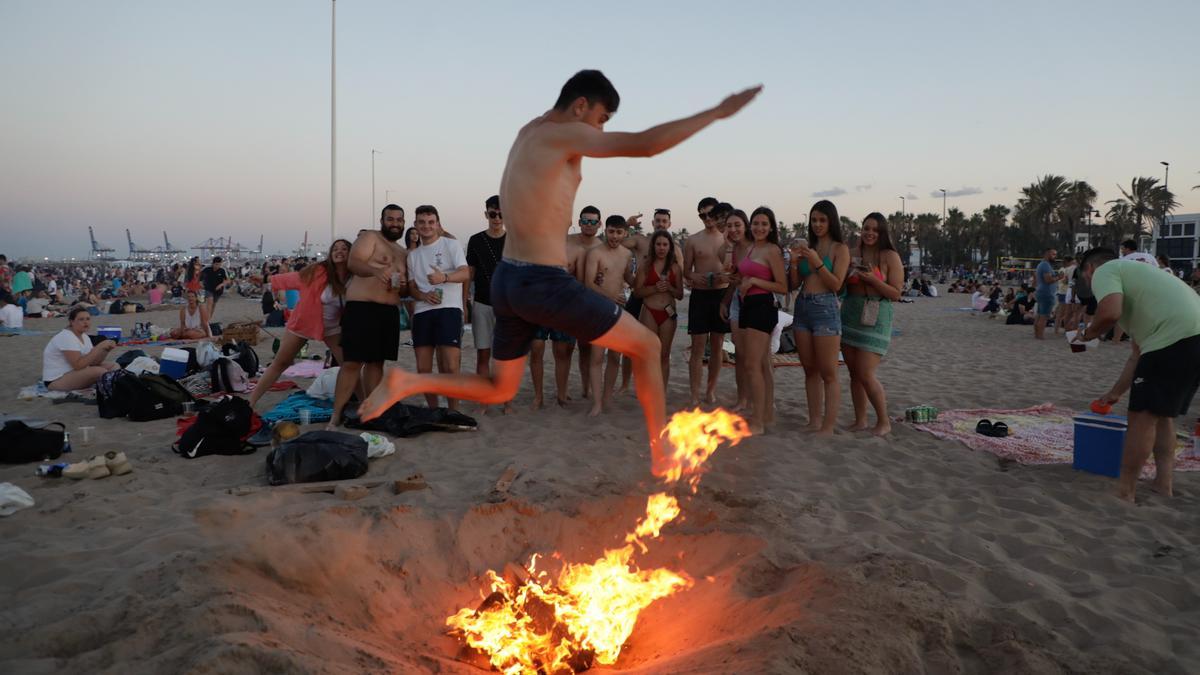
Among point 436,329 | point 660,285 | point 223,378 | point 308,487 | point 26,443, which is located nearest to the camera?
point 308,487

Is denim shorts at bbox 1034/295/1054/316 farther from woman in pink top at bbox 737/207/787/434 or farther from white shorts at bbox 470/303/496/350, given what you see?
white shorts at bbox 470/303/496/350

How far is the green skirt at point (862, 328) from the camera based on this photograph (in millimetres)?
6293

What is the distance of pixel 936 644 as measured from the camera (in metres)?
2.96

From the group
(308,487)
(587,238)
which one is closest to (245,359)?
(587,238)

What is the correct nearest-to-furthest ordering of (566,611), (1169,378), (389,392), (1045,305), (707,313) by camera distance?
(566,611)
(389,392)
(1169,378)
(707,313)
(1045,305)

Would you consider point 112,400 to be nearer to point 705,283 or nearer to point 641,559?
point 641,559

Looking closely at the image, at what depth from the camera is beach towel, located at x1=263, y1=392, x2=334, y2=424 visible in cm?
695

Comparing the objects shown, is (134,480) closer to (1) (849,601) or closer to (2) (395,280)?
(2) (395,280)

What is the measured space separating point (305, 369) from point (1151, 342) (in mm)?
9234

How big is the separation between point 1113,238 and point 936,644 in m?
69.5

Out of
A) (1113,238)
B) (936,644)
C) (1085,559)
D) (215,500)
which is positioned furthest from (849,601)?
(1113,238)

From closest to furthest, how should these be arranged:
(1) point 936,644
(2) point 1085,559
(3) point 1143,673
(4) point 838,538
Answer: (3) point 1143,673 < (1) point 936,644 < (2) point 1085,559 < (4) point 838,538

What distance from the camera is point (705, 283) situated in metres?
7.32

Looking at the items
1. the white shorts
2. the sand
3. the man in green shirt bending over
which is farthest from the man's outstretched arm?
the white shorts
